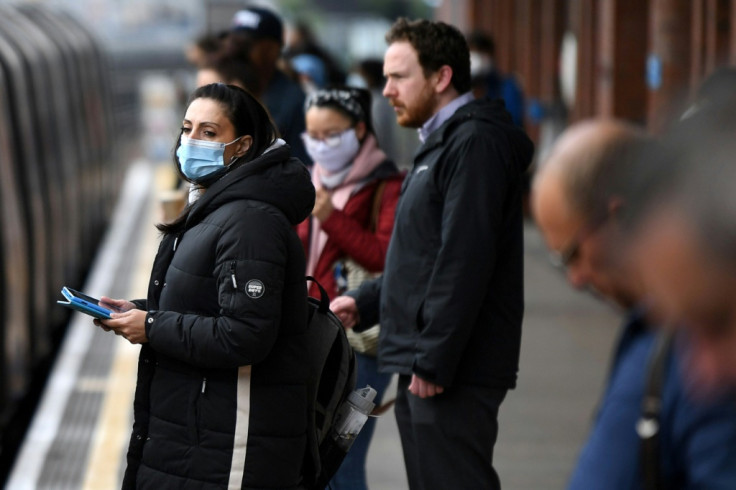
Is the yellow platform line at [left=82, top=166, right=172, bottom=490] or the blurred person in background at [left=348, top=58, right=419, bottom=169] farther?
the blurred person in background at [left=348, top=58, right=419, bottom=169]

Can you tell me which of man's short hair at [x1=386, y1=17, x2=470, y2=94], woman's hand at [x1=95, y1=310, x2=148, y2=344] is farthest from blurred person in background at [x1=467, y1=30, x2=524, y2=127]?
woman's hand at [x1=95, y1=310, x2=148, y2=344]

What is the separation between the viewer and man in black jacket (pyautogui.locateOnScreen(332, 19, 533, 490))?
3.39 meters

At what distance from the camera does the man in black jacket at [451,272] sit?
339 cm

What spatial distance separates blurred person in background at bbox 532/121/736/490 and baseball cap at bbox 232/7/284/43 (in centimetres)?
393

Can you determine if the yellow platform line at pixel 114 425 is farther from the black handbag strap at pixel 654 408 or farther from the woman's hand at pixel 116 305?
the black handbag strap at pixel 654 408

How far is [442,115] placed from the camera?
12.0ft

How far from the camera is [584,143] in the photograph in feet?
5.89

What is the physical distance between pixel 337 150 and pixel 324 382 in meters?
1.16

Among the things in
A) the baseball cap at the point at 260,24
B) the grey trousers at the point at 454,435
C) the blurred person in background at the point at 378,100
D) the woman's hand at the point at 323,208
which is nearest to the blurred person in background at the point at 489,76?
the blurred person in background at the point at 378,100

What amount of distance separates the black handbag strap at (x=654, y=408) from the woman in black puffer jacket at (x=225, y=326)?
1403 mm

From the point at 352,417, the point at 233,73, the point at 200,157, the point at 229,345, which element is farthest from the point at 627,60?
the point at 229,345

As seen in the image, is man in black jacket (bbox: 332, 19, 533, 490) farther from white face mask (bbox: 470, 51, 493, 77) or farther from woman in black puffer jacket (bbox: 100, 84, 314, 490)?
white face mask (bbox: 470, 51, 493, 77)

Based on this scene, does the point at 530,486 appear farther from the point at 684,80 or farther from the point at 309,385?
the point at 684,80

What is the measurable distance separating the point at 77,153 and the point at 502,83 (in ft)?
11.1
